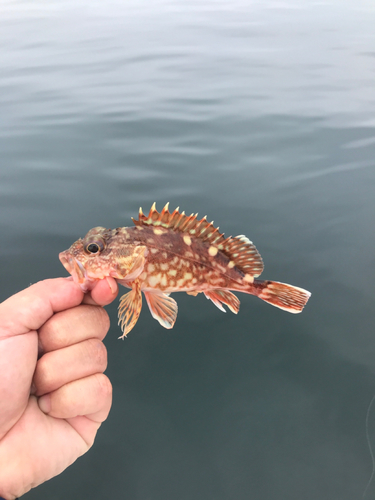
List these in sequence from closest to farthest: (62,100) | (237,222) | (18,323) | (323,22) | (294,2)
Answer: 1. (18,323)
2. (237,222)
3. (62,100)
4. (323,22)
5. (294,2)

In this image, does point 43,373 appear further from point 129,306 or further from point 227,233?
point 227,233

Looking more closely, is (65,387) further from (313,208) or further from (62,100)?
(62,100)

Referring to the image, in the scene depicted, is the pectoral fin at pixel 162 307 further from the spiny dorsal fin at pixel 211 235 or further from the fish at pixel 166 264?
the spiny dorsal fin at pixel 211 235

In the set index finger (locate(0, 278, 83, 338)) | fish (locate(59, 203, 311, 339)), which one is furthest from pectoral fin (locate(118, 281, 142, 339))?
index finger (locate(0, 278, 83, 338))

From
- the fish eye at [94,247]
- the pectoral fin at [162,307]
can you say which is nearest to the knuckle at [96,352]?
the pectoral fin at [162,307]

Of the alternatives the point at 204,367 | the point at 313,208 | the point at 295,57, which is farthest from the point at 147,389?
the point at 295,57

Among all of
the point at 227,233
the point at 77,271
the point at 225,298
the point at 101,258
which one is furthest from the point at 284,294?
the point at 227,233

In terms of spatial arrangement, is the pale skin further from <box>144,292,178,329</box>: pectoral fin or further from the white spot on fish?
the white spot on fish
